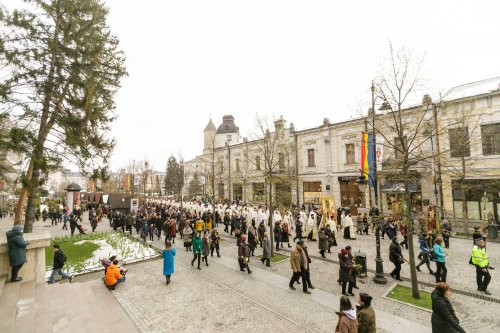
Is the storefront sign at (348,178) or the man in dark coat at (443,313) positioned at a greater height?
the storefront sign at (348,178)

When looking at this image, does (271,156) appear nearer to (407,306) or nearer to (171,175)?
(407,306)

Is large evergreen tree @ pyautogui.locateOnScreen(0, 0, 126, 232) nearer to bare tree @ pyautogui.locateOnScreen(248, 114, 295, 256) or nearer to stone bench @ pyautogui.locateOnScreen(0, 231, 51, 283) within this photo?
stone bench @ pyautogui.locateOnScreen(0, 231, 51, 283)

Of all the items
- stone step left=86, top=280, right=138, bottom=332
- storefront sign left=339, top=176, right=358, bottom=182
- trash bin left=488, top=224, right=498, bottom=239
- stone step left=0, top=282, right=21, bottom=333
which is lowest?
stone step left=86, top=280, right=138, bottom=332

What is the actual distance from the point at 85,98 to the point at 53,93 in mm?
1229

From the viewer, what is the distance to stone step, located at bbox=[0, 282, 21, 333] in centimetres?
573

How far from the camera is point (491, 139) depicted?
17766 mm

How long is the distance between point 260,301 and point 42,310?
632 cm

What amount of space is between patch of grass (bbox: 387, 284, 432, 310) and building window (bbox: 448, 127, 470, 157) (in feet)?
35.8

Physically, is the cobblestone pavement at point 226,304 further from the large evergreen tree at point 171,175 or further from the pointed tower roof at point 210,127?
the pointed tower roof at point 210,127

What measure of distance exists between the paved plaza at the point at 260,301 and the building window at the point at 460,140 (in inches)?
270

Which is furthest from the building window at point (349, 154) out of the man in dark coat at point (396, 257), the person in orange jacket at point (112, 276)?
the person in orange jacket at point (112, 276)

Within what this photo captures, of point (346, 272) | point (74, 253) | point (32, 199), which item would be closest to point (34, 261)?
point (32, 199)

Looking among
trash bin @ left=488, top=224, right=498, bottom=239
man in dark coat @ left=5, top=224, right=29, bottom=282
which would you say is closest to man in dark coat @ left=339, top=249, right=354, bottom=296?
man in dark coat @ left=5, top=224, right=29, bottom=282

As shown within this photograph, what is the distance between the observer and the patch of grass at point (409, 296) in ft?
26.0
